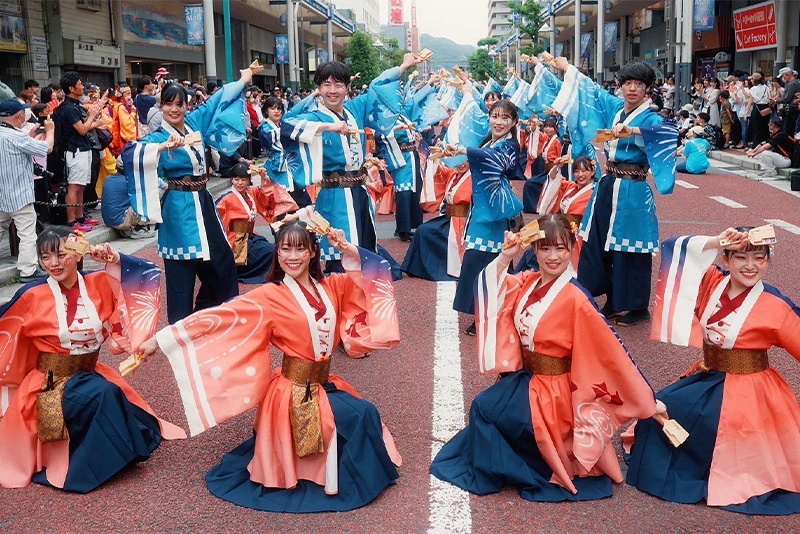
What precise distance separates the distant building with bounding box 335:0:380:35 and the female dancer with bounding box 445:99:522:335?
9059 cm

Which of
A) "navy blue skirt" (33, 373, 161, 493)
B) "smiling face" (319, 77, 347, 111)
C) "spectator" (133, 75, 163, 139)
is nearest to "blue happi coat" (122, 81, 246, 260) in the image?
"smiling face" (319, 77, 347, 111)

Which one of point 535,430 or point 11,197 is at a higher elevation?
point 11,197

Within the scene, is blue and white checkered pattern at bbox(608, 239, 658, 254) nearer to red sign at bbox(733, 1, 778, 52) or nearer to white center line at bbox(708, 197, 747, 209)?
white center line at bbox(708, 197, 747, 209)

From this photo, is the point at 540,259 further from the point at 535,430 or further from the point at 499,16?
the point at 499,16

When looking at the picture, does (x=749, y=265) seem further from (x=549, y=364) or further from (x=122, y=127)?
(x=122, y=127)

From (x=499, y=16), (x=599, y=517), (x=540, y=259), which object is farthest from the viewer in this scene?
(x=499, y=16)

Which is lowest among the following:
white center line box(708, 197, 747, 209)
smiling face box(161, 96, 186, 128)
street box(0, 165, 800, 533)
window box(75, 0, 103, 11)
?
street box(0, 165, 800, 533)

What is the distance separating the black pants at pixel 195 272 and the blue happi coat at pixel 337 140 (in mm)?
654

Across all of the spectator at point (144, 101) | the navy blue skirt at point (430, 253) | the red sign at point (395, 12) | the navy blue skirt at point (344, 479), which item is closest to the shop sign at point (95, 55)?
the spectator at point (144, 101)

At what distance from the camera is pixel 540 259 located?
377cm

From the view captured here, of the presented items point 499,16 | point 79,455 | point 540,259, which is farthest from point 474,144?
point 499,16

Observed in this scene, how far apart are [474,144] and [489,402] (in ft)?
9.04

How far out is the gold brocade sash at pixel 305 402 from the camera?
360 cm

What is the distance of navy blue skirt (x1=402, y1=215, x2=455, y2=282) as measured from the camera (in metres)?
7.85
